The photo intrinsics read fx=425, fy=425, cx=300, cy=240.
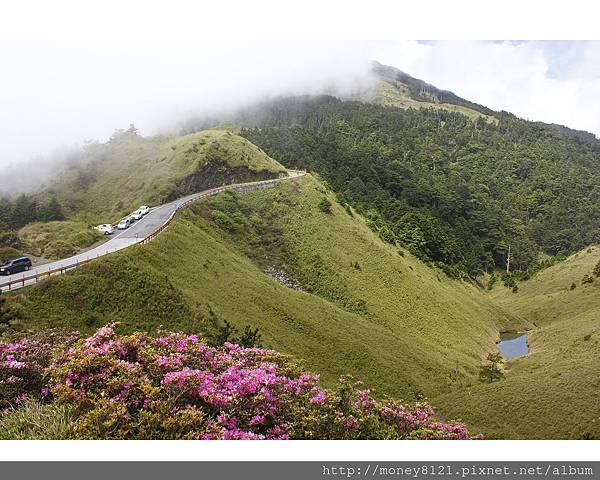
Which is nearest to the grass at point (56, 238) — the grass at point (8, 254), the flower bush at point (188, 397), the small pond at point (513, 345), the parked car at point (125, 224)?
the grass at point (8, 254)

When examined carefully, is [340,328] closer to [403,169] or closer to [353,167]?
[353,167]

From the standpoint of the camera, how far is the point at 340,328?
3194 cm

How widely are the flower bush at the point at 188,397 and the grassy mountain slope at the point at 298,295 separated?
400 inches

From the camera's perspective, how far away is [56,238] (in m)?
34.5

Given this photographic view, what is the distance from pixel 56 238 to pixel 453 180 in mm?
116327

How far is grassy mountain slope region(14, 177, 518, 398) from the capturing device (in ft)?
72.8

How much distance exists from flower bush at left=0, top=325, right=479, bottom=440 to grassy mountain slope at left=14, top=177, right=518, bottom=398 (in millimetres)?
10168

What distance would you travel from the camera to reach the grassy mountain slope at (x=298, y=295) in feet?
72.8

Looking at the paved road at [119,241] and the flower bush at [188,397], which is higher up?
the flower bush at [188,397]

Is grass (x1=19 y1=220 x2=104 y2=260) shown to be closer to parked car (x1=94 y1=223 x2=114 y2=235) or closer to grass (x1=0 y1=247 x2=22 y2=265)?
parked car (x1=94 y1=223 x2=114 y2=235)

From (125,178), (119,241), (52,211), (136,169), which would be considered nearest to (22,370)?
(119,241)

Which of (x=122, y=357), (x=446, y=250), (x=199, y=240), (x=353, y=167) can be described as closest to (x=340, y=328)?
(x=199, y=240)

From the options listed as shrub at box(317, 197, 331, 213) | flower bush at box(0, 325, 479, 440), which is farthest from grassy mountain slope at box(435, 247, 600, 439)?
shrub at box(317, 197, 331, 213)

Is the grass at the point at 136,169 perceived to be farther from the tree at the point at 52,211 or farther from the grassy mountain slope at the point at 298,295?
the grassy mountain slope at the point at 298,295
